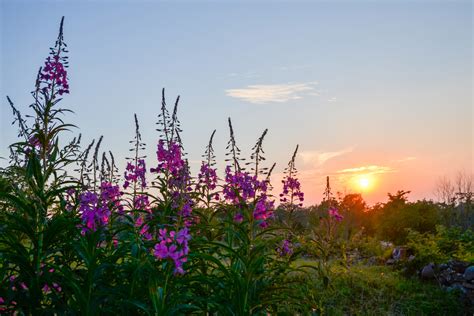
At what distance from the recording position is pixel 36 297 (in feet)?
14.4

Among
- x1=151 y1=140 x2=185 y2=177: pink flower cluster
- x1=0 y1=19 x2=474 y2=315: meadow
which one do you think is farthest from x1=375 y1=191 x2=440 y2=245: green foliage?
x1=151 y1=140 x2=185 y2=177: pink flower cluster

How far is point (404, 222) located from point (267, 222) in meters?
11.5

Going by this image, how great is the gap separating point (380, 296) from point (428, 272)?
5.78ft

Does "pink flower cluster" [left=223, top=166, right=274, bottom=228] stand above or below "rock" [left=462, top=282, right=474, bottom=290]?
above

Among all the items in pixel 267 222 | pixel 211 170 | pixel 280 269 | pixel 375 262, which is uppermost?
pixel 211 170

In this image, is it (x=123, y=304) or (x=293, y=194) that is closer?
(x=123, y=304)

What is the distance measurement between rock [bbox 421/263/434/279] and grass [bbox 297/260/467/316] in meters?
0.18

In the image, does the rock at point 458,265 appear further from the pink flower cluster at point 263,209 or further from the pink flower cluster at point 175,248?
the pink flower cluster at point 175,248

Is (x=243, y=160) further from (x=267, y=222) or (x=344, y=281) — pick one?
(x=344, y=281)

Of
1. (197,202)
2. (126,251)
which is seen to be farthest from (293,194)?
(126,251)

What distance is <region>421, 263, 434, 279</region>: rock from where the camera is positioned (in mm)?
10336

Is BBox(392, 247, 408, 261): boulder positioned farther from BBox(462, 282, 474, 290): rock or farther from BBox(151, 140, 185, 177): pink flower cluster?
BBox(151, 140, 185, 177): pink flower cluster

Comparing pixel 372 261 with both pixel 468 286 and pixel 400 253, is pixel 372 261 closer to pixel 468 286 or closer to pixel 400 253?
pixel 400 253

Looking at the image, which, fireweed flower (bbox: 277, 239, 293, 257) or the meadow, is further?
fireweed flower (bbox: 277, 239, 293, 257)
